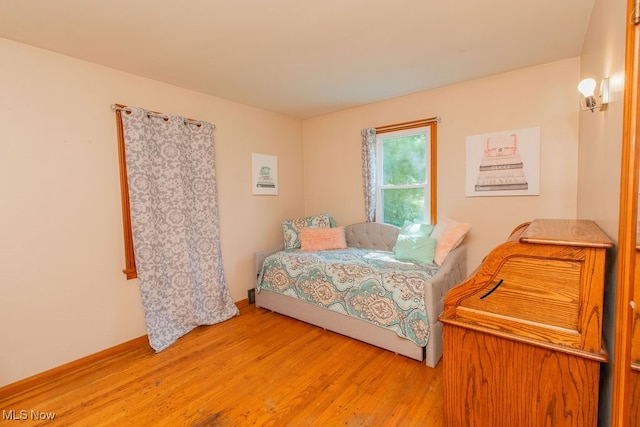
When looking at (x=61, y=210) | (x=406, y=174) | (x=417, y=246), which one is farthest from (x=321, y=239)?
(x=61, y=210)

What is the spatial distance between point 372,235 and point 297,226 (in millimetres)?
950

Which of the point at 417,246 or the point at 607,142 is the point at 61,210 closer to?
the point at 417,246

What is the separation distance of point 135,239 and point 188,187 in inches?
27.3

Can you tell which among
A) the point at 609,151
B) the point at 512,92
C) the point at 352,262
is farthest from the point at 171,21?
the point at 512,92

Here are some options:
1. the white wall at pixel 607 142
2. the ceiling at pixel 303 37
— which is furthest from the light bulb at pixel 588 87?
the ceiling at pixel 303 37

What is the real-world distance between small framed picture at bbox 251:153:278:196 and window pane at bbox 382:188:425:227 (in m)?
1.44

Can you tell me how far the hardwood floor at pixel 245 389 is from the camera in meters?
1.75

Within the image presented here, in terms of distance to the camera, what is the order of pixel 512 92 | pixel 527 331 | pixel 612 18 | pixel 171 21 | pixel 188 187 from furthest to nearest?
pixel 188 187 < pixel 512 92 < pixel 171 21 < pixel 612 18 < pixel 527 331

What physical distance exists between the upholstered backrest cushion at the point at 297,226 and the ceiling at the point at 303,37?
1637 millimetres

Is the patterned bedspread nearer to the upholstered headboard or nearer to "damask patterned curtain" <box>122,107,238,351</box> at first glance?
the upholstered headboard

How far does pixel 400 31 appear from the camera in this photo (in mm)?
2027

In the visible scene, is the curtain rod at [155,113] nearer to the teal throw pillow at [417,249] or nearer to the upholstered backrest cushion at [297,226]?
the upholstered backrest cushion at [297,226]

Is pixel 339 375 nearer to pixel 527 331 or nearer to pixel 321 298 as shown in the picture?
pixel 321 298

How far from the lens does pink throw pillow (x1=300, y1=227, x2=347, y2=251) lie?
11.6 ft
